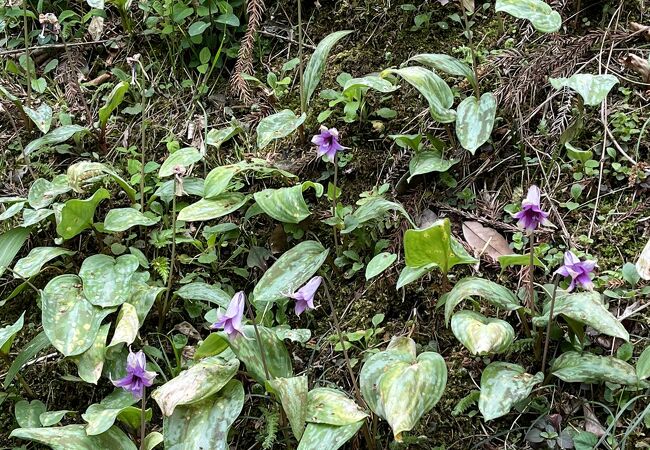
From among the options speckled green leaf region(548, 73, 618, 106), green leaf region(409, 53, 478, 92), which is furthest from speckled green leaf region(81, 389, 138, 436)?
speckled green leaf region(548, 73, 618, 106)

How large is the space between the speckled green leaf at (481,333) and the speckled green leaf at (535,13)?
4.40ft

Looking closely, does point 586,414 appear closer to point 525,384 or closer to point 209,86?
point 525,384

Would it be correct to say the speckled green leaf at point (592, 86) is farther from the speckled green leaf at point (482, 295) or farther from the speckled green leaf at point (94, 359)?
the speckled green leaf at point (94, 359)

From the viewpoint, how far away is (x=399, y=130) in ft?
10.7

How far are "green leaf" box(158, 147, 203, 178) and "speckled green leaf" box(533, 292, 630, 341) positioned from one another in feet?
5.43

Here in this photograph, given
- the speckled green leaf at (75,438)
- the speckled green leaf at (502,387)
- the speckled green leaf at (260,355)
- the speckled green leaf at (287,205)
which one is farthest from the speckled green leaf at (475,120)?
the speckled green leaf at (75,438)

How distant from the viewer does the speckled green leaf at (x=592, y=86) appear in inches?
106

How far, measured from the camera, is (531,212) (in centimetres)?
218

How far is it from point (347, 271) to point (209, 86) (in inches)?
56.5

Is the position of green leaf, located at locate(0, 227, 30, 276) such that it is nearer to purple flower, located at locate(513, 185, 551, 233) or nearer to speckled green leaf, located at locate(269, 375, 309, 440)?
speckled green leaf, located at locate(269, 375, 309, 440)

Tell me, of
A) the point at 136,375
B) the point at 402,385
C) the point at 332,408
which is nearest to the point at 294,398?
the point at 332,408

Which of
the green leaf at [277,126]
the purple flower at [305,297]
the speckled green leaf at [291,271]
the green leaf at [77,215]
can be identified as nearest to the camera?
the purple flower at [305,297]

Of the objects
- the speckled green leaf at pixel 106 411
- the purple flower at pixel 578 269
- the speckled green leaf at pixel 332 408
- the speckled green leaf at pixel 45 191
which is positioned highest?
the purple flower at pixel 578 269

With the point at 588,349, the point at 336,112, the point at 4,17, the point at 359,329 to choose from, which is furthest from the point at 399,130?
the point at 4,17
